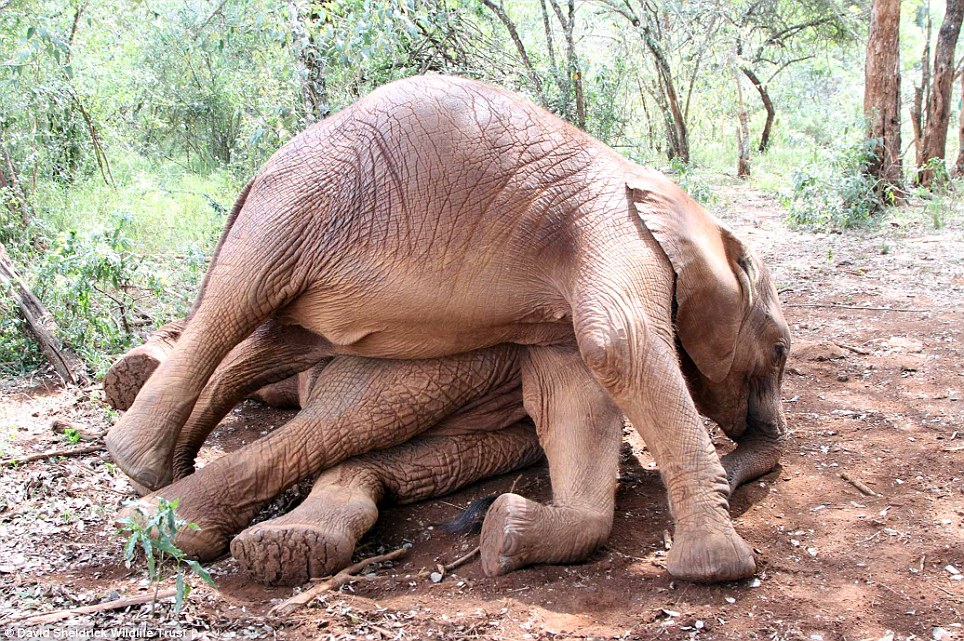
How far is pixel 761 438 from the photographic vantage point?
4105 millimetres

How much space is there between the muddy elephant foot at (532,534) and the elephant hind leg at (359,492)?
52 cm

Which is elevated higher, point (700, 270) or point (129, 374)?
point (700, 270)

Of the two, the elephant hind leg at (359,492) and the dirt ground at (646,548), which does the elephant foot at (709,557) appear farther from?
the elephant hind leg at (359,492)

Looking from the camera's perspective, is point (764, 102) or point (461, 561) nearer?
point (461, 561)

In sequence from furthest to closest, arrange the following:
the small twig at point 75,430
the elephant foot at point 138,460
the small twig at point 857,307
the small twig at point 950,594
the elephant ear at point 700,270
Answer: the small twig at point 857,307
the small twig at point 75,430
the elephant ear at point 700,270
the elephant foot at point 138,460
the small twig at point 950,594

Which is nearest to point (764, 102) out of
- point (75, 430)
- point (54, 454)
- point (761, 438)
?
point (761, 438)

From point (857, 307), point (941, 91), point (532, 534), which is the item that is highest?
point (941, 91)

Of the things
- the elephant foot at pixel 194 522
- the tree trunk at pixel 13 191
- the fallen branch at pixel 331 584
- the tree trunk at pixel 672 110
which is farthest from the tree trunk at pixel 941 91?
the elephant foot at pixel 194 522

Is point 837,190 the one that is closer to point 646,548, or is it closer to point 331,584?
point 646,548

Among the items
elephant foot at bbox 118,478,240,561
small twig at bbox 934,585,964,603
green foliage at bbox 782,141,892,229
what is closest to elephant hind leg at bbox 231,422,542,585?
elephant foot at bbox 118,478,240,561

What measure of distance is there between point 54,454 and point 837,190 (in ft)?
24.9

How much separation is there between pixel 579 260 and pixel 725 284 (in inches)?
27.1

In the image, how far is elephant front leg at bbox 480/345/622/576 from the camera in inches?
120

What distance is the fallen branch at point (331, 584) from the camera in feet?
9.18
